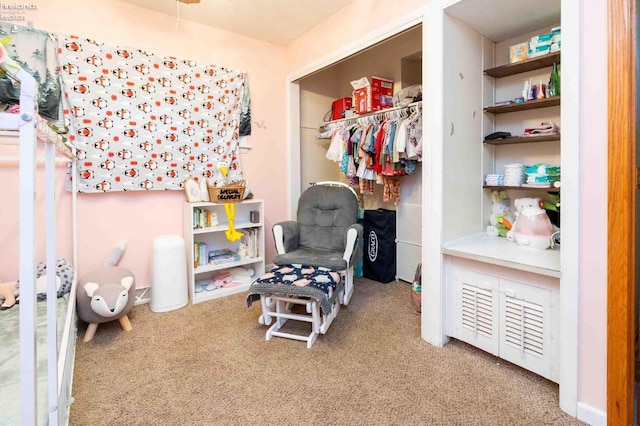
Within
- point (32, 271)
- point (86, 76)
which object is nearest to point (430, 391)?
point (32, 271)

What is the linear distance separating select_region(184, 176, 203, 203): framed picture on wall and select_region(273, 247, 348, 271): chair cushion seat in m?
1.00

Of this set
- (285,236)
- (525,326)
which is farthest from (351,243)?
(525,326)

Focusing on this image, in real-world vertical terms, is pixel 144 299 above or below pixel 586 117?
below

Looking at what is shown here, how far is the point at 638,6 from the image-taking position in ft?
4.65

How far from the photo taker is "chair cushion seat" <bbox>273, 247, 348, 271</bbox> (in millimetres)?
2457

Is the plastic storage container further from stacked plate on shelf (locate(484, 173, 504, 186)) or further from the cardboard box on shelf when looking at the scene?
stacked plate on shelf (locate(484, 173, 504, 186))

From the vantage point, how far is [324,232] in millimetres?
2916

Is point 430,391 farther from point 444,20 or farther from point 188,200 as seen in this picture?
point 188,200

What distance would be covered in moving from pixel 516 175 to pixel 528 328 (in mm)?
1016

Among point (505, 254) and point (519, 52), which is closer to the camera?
point (505, 254)

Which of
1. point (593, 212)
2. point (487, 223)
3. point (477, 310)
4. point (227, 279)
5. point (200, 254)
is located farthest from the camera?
point (227, 279)

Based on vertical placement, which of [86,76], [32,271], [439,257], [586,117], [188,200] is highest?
[86,76]

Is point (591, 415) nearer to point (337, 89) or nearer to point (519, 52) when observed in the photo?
point (519, 52)

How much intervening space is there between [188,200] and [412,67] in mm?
2734
